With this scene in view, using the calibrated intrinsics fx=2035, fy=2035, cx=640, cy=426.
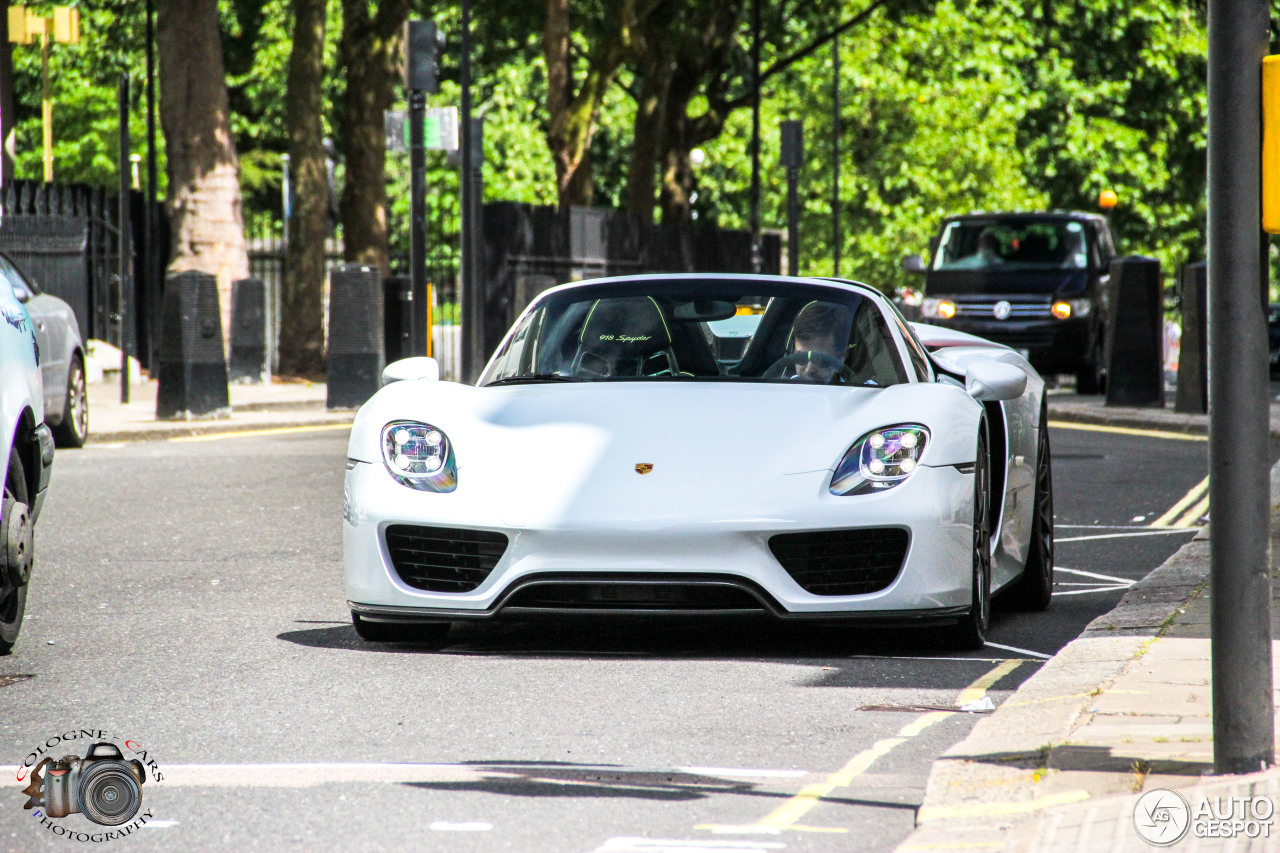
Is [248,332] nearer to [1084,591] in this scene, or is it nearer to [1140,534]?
[1140,534]

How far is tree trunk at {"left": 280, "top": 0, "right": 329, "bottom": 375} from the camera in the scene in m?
27.2

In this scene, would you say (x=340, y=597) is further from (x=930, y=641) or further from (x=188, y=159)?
(x=188, y=159)

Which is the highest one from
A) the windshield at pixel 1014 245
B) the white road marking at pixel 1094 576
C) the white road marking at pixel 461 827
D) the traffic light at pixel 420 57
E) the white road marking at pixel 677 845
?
the traffic light at pixel 420 57

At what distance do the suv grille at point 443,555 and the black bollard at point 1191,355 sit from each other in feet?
43.2

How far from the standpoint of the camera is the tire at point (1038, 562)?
25.2 ft

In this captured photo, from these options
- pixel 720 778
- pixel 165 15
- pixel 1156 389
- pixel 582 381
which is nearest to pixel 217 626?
pixel 582 381

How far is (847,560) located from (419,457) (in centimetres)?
140

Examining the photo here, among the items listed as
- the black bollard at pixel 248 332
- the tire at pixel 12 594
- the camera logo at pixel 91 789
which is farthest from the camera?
the black bollard at pixel 248 332

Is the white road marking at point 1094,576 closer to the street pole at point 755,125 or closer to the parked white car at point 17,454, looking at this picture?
the parked white car at point 17,454

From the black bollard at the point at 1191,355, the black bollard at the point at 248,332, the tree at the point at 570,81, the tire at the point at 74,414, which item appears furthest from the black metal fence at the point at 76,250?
the black bollard at the point at 1191,355

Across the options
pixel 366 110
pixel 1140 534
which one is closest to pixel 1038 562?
pixel 1140 534

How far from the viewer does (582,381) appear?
22.6 feet

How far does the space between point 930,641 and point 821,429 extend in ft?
2.92

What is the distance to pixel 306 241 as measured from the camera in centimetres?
2780
